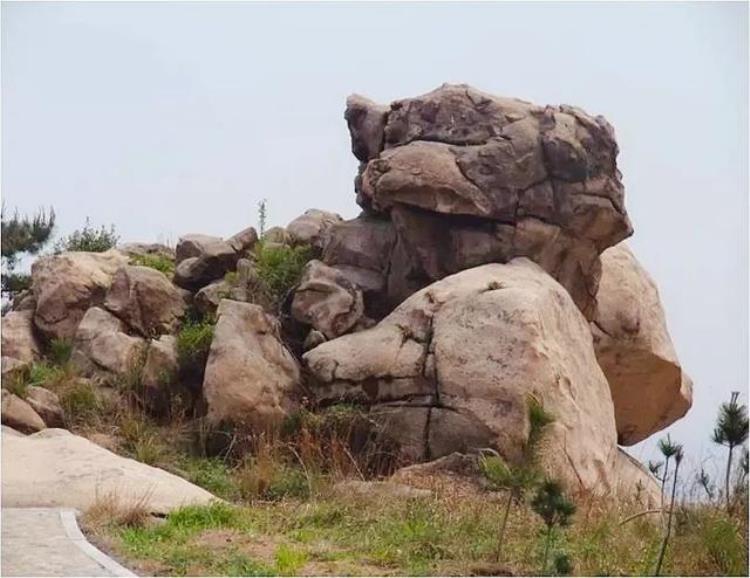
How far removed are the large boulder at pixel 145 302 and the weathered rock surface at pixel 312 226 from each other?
2.08m

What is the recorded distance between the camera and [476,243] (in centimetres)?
1290

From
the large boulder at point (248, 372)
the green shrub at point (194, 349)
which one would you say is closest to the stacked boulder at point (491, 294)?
the large boulder at point (248, 372)

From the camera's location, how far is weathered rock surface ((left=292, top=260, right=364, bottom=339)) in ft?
40.2

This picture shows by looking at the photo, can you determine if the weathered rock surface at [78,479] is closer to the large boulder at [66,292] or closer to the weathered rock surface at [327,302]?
the weathered rock surface at [327,302]

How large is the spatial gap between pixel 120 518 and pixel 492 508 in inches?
115

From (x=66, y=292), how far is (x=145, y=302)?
1395 millimetres

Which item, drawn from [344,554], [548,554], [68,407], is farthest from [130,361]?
[548,554]

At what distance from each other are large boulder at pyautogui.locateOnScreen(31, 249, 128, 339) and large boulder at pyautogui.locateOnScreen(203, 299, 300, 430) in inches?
123

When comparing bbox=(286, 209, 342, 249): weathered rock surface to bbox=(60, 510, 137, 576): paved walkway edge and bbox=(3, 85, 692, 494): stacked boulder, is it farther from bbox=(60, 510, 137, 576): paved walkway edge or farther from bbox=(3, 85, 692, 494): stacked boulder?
bbox=(60, 510, 137, 576): paved walkway edge

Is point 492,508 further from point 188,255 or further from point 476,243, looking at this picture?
point 188,255

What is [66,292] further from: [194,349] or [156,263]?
[194,349]

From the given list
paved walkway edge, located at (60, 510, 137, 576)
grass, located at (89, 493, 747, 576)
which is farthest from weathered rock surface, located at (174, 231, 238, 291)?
paved walkway edge, located at (60, 510, 137, 576)

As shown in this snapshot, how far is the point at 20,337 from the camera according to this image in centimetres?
1398

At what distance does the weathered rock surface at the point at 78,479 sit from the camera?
823 centimetres
